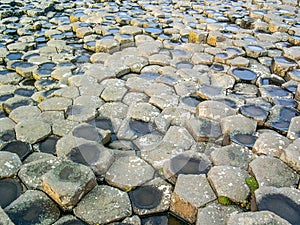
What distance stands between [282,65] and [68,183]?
9.10 feet

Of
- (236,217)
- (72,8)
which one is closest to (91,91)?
(236,217)

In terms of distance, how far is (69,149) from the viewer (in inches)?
88.7

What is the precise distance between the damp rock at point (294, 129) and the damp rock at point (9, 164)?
207 cm

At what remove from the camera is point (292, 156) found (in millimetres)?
2117

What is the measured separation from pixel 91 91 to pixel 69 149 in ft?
3.03

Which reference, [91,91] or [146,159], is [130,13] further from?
[146,159]

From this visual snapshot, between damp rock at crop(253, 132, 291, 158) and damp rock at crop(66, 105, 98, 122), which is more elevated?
damp rock at crop(253, 132, 291, 158)

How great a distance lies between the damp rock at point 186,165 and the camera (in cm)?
209

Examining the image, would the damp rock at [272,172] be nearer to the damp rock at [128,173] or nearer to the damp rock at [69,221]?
the damp rock at [128,173]

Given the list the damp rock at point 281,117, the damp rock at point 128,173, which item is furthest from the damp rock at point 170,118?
the damp rock at point 281,117

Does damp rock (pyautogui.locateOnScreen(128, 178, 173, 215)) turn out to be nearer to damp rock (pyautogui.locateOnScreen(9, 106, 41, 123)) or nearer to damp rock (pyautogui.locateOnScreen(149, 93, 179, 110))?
damp rock (pyautogui.locateOnScreen(149, 93, 179, 110))

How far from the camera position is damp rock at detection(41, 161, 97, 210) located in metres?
1.84

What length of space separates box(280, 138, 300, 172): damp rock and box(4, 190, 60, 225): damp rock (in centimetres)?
158

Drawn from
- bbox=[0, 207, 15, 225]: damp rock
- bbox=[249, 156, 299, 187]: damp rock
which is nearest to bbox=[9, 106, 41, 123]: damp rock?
bbox=[0, 207, 15, 225]: damp rock
